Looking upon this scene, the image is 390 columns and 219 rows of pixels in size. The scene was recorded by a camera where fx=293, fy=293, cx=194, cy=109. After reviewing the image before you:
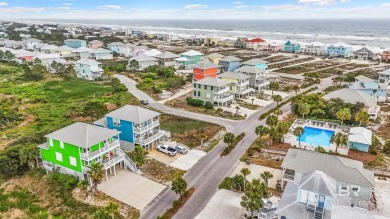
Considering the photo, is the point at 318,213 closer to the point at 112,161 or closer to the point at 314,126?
the point at 112,161

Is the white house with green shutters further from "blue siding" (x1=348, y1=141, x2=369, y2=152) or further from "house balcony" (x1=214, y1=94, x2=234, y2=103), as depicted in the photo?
"blue siding" (x1=348, y1=141, x2=369, y2=152)

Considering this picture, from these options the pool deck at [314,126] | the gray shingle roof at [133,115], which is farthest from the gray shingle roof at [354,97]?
the gray shingle roof at [133,115]

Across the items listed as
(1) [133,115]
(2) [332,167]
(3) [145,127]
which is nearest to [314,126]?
(2) [332,167]

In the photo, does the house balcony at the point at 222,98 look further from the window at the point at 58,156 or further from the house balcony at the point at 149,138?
the window at the point at 58,156

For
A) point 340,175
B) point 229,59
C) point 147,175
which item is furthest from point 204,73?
point 340,175

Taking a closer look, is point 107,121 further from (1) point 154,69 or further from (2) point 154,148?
(1) point 154,69

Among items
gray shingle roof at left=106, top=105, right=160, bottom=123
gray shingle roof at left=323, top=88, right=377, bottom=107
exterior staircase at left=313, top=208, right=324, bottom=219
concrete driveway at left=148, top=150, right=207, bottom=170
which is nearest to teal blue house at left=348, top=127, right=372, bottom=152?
gray shingle roof at left=323, top=88, right=377, bottom=107
